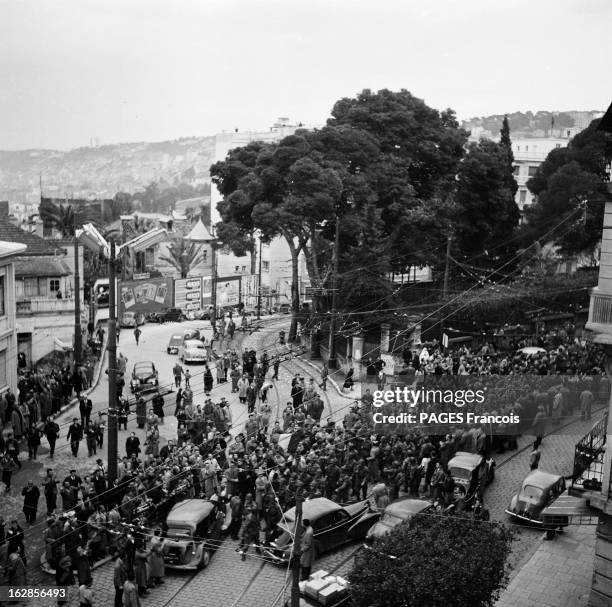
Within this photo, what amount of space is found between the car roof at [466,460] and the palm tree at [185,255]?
168 ft

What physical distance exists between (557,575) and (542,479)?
10.4 ft

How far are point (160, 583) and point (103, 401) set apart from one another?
16.3 m

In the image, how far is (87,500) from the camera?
66.1ft

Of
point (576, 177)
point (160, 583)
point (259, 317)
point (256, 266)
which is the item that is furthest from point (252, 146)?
point (160, 583)

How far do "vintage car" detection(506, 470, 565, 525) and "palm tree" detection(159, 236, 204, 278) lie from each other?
53.0 meters

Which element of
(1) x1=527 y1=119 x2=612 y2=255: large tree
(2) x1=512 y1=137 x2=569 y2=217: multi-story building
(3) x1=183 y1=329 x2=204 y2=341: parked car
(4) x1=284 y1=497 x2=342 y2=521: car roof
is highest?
(2) x1=512 y1=137 x2=569 y2=217: multi-story building

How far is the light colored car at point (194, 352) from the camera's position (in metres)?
39.0

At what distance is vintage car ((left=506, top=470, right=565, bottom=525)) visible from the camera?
20.8 meters

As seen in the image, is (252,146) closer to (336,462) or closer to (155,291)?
(155,291)

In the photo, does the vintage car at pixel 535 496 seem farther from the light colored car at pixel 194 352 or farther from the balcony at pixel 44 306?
the balcony at pixel 44 306

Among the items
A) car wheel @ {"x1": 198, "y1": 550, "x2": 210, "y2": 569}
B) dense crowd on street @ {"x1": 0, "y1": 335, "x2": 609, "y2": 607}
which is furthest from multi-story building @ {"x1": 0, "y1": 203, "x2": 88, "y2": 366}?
car wheel @ {"x1": 198, "y1": 550, "x2": 210, "y2": 569}

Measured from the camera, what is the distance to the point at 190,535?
63.3 ft

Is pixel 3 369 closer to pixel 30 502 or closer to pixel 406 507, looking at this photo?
pixel 30 502

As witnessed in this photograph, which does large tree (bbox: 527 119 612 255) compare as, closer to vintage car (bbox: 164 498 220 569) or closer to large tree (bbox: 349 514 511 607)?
vintage car (bbox: 164 498 220 569)
